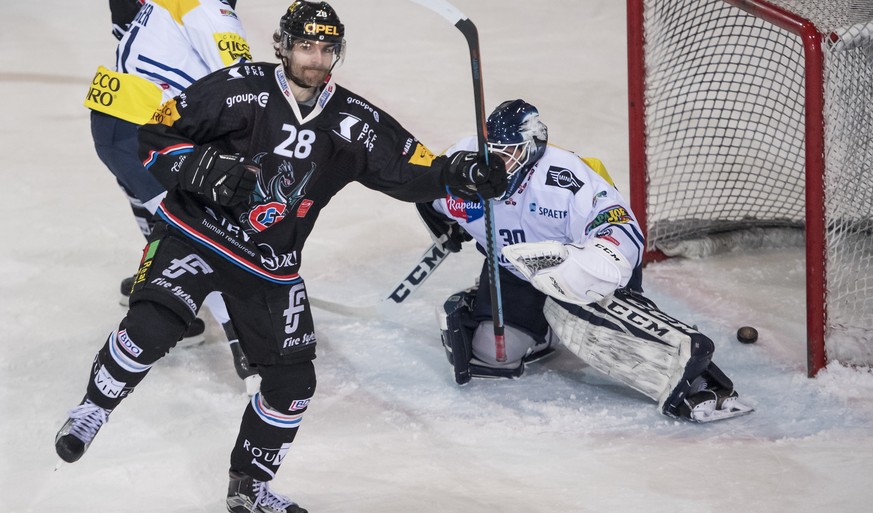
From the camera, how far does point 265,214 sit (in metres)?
2.58

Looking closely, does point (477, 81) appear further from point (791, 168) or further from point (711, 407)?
point (791, 168)

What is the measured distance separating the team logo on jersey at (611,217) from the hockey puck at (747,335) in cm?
70

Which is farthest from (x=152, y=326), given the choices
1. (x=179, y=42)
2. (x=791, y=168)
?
(x=791, y=168)

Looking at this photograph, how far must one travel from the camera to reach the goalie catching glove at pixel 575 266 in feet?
10.1

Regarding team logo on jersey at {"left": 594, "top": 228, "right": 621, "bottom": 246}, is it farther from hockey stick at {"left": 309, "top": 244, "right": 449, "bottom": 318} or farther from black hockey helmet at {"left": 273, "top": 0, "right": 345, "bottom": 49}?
black hockey helmet at {"left": 273, "top": 0, "right": 345, "bottom": 49}

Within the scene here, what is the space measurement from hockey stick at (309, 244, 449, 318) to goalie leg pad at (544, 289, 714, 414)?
549 millimetres

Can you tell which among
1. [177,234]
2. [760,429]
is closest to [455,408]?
[760,429]

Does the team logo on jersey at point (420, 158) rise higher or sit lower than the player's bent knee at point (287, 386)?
higher

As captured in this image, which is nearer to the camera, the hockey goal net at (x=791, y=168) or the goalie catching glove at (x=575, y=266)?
the goalie catching glove at (x=575, y=266)

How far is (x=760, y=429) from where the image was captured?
3.12 m

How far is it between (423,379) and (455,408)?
0.23 m

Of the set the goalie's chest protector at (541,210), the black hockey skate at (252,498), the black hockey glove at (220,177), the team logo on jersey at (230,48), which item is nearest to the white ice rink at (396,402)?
the black hockey skate at (252,498)

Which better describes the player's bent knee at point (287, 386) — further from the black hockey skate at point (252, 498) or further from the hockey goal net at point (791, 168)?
the hockey goal net at point (791, 168)

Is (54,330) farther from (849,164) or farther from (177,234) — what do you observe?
(849,164)
